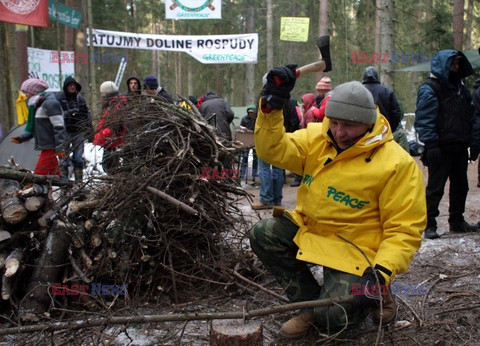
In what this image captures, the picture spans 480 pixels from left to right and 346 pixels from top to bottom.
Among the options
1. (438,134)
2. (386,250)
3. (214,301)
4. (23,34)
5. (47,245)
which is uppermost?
(23,34)

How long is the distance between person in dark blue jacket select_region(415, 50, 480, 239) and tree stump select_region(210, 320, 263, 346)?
3.39 meters

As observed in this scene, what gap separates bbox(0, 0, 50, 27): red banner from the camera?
356 inches

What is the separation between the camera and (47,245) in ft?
11.9

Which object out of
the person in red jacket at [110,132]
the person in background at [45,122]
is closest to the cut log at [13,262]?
the person in red jacket at [110,132]

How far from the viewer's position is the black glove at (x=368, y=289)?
2.64 m

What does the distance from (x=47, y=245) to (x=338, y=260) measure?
2169 millimetres

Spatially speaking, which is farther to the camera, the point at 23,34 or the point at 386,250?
the point at 23,34

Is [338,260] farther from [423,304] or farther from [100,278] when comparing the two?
[100,278]

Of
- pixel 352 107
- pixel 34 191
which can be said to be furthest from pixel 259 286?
pixel 34 191

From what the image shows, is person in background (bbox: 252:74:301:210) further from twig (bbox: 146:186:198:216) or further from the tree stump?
the tree stump

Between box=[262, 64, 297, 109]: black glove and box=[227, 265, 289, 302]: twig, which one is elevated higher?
box=[262, 64, 297, 109]: black glove

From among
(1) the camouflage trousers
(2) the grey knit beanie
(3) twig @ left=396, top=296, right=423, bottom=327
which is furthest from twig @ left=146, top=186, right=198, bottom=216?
(3) twig @ left=396, top=296, right=423, bottom=327

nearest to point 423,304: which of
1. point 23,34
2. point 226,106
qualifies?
point 226,106

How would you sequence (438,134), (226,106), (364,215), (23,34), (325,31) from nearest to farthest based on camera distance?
(364,215) → (438,134) → (226,106) → (23,34) → (325,31)
